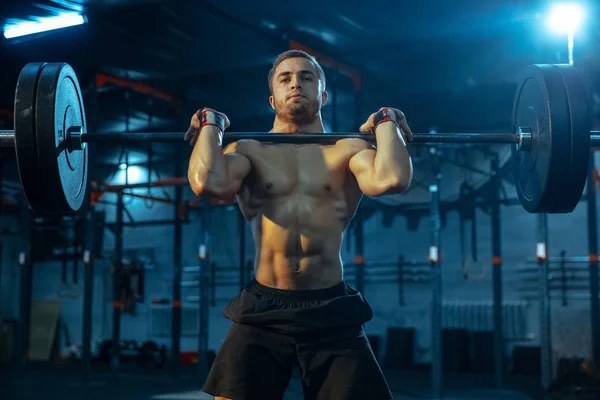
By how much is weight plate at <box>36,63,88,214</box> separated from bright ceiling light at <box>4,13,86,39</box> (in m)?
3.19

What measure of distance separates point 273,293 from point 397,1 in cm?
367

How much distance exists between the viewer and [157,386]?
713cm

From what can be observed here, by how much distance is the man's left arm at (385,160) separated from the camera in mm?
2033

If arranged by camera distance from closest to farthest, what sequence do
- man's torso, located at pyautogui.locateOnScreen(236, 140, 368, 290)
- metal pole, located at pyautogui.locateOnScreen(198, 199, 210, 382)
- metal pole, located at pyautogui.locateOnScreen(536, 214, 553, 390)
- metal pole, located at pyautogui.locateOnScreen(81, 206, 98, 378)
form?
man's torso, located at pyautogui.locateOnScreen(236, 140, 368, 290), metal pole, located at pyautogui.locateOnScreen(536, 214, 553, 390), metal pole, located at pyautogui.locateOnScreen(198, 199, 210, 382), metal pole, located at pyautogui.locateOnScreen(81, 206, 98, 378)

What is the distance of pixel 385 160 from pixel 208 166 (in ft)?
1.72

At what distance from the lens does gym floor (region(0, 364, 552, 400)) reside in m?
6.27

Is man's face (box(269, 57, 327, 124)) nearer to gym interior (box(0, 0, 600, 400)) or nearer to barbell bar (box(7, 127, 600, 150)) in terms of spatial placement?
barbell bar (box(7, 127, 600, 150))

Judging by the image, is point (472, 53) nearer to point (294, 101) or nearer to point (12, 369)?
point (294, 101)

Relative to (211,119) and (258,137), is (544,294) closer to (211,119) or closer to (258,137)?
(258,137)

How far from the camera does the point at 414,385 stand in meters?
7.17

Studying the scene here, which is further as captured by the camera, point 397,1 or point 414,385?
point 414,385

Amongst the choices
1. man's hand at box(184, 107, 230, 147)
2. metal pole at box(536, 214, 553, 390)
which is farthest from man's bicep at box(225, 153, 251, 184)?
metal pole at box(536, 214, 553, 390)

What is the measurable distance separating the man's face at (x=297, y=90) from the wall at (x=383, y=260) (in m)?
5.36

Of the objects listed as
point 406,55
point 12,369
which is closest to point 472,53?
point 406,55
